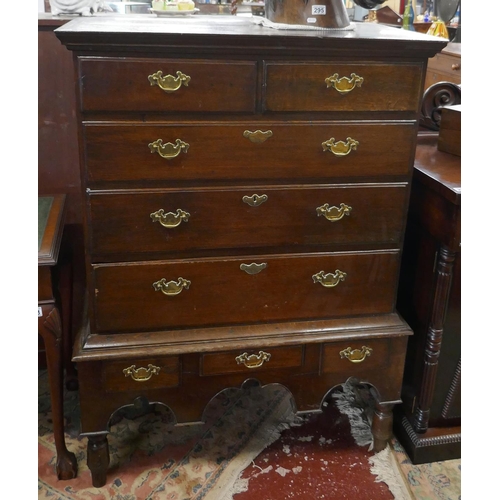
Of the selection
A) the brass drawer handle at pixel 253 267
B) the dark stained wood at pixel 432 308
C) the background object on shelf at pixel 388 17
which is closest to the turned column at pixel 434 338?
the dark stained wood at pixel 432 308

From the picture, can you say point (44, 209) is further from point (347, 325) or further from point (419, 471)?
point (419, 471)

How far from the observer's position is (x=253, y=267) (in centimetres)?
151

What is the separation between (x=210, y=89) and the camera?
1.31 m

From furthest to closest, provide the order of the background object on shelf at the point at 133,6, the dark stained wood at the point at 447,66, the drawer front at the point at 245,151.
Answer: the dark stained wood at the point at 447,66
the background object on shelf at the point at 133,6
the drawer front at the point at 245,151

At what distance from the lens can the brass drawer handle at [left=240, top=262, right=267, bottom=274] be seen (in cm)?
151

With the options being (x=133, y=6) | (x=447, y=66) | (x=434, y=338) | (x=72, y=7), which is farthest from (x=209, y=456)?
(x=447, y=66)

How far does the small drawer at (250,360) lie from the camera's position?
1563 millimetres

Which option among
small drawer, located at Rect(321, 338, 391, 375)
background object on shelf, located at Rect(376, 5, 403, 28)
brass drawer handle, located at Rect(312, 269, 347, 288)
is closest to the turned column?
small drawer, located at Rect(321, 338, 391, 375)

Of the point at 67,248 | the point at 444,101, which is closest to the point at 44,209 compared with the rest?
the point at 67,248

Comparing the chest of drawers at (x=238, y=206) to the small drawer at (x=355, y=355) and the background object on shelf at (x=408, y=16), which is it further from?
the background object on shelf at (x=408, y=16)

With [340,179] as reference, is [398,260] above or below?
below

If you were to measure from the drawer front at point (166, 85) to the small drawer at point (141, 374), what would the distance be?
2.17ft

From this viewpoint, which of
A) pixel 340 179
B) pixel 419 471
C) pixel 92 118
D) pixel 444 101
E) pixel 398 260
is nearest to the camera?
pixel 92 118

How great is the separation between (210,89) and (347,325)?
2.45 feet
